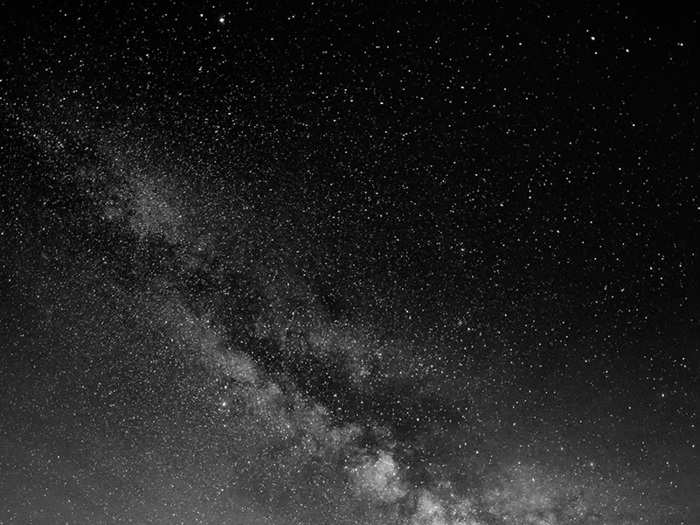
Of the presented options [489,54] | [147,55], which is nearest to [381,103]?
[489,54]

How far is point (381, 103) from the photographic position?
357 cm

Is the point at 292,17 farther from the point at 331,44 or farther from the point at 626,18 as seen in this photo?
the point at 626,18

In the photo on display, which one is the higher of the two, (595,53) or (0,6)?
(595,53)

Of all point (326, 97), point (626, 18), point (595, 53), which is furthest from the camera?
point (326, 97)

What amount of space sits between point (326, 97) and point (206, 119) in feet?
3.62

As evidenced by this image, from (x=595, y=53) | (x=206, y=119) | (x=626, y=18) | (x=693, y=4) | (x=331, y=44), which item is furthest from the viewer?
(x=206, y=119)

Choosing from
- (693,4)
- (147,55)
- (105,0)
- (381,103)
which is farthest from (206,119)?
(693,4)

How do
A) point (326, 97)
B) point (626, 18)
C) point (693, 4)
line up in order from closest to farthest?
1. point (693, 4)
2. point (626, 18)
3. point (326, 97)

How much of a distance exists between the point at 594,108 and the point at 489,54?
3.07ft

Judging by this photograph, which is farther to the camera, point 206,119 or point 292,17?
point 206,119

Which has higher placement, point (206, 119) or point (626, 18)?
point (626, 18)

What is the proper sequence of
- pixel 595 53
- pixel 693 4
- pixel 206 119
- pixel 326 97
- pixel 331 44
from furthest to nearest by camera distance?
pixel 206 119 → pixel 326 97 → pixel 331 44 → pixel 595 53 → pixel 693 4

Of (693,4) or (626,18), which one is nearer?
(693,4)

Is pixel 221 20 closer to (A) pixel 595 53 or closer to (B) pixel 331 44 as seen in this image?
(B) pixel 331 44
